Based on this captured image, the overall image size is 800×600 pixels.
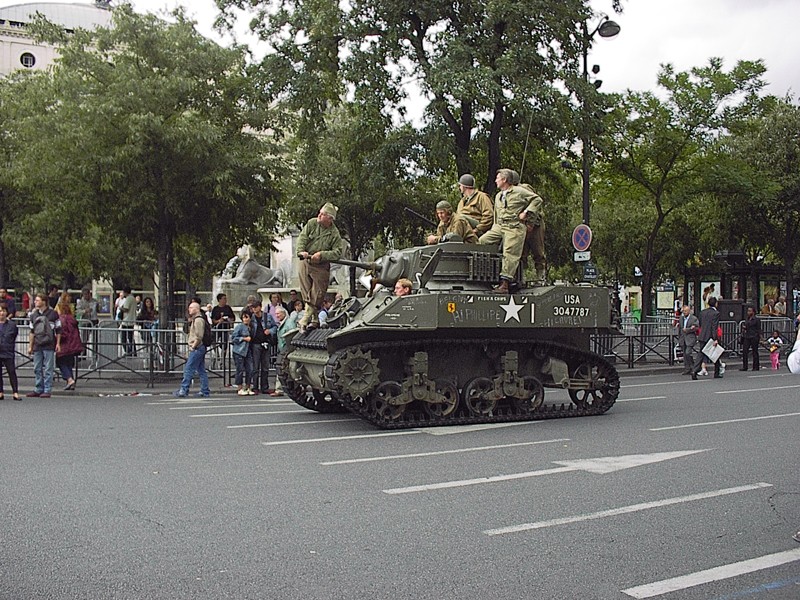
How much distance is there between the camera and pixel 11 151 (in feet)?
80.1

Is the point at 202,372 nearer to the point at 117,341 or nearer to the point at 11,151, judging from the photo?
the point at 117,341

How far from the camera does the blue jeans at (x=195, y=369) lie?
49.6 ft

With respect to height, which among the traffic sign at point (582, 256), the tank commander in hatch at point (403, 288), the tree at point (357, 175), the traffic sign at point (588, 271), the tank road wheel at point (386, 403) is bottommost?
the tank road wheel at point (386, 403)

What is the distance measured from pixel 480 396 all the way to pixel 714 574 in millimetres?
6496

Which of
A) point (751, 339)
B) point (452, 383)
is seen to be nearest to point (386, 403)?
point (452, 383)

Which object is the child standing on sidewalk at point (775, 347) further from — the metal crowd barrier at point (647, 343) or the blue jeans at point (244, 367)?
the blue jeans at point (244, 367)

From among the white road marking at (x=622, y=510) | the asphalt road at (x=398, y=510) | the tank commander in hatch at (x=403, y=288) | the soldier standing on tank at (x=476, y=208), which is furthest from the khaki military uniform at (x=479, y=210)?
the white road marking at (x=622, y=510)

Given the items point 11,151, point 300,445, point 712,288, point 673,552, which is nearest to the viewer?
point 673,552

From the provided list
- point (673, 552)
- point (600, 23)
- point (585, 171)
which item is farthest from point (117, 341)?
point (673, 552)

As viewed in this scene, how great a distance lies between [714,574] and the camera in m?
5.29

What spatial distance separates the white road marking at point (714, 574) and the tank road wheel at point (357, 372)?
5.90 metres

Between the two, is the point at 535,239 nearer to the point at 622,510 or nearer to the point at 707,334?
the point at 622,510

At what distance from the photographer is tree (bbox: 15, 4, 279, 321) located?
1786cm

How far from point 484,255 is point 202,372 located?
227 inches
